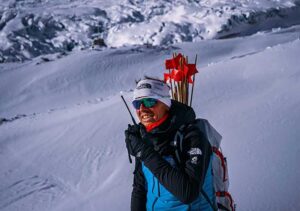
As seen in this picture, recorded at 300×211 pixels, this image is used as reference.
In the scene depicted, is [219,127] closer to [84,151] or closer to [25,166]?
[84,151]

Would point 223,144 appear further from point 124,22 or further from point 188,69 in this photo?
point 124,22

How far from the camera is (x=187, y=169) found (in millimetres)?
1649

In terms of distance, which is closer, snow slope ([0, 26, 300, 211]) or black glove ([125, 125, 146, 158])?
black glove ([125, 125, 146, 158])

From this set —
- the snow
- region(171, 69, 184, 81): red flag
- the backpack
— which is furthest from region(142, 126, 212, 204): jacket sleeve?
the snow

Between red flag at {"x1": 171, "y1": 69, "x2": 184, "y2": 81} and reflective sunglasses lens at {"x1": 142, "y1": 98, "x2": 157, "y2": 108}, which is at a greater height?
reflective sunglasses lens at {"x1": 142, "y1": 98, "x2": 157, "y2": 108}

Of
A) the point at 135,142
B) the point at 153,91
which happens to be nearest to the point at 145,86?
the point at 153,91

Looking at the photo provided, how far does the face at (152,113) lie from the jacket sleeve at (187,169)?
175 mm

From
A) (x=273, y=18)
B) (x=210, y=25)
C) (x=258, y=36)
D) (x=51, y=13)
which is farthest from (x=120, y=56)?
(x=51, y=13)

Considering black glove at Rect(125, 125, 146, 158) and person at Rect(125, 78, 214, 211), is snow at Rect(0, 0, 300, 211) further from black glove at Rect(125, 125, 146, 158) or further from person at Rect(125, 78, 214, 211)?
black glove at Rect(125, 125, 146, 158)

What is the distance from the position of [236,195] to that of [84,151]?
8.48ft

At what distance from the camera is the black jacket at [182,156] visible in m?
1.63

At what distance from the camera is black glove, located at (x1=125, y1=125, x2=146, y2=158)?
5.60 ft

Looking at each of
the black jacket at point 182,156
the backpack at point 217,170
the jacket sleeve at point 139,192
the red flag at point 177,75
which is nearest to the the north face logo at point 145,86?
the black jacket at point 182,156

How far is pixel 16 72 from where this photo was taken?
45.8 ft
